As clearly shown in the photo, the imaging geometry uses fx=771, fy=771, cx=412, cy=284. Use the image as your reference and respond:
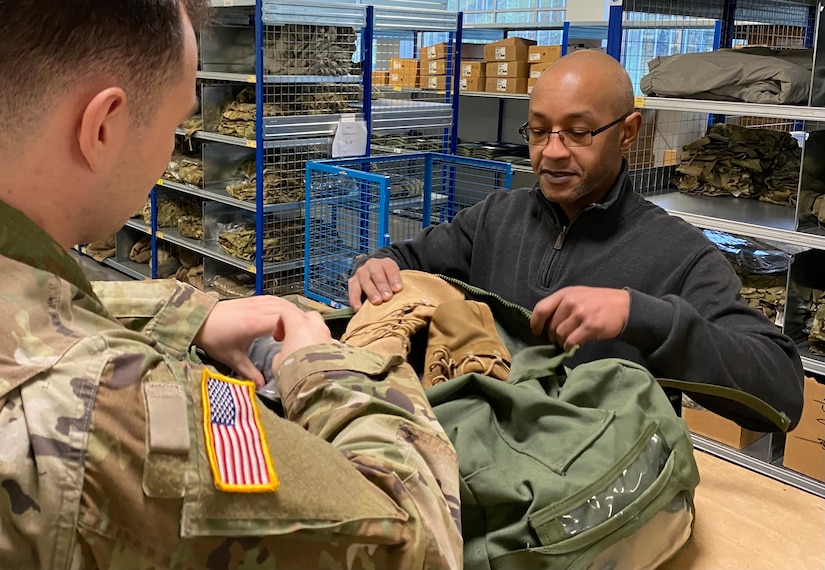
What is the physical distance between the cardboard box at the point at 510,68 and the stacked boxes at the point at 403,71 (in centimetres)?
64

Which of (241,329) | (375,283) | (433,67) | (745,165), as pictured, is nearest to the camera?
(241,329)

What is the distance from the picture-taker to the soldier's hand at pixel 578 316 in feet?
4.25

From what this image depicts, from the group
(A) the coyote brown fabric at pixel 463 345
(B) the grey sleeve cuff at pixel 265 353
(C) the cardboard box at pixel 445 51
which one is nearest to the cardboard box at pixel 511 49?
(C) the cardboard box at pixel 445 51

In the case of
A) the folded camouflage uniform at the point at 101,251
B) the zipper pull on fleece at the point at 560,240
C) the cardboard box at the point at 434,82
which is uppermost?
the cardboard box at the point at 434,82

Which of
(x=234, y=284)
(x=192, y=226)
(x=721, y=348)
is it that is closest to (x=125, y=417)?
(x=721, y=348)

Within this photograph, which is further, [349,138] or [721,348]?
[349,138]

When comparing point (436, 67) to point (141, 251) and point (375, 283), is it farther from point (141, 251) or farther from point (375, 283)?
point (375, 283)

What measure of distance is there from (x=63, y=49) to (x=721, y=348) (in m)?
1.29

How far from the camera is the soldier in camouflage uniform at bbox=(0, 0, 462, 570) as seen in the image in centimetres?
55

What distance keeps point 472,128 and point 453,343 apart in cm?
683

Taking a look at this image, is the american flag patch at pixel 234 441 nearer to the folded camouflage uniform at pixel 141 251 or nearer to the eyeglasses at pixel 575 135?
the eyeglasses at pixel 575 135

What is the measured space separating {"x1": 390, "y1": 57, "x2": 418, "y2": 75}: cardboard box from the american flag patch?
224 inches

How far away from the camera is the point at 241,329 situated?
1.05 meters

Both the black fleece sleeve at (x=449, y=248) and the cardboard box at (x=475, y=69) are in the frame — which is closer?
the black fleece sleeve at (x=449, y=248)
